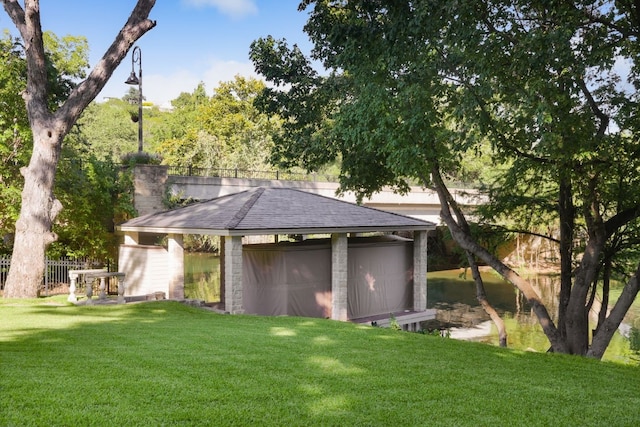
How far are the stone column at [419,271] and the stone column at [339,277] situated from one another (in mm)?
3382

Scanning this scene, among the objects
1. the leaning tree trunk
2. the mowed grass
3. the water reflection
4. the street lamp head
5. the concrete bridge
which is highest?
the street lamp head

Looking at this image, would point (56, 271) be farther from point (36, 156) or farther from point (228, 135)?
point (228, 135)

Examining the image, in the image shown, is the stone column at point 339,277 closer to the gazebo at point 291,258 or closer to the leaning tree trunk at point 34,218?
the gazebo at point 291,258

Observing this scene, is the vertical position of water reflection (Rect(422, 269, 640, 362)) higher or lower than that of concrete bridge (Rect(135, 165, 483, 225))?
lower

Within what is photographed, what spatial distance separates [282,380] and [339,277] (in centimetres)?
1035

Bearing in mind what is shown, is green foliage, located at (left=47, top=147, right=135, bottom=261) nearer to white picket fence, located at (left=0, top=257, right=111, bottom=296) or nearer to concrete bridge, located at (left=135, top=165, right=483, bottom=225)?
white picket fence, located at (left=0, top=257, right=111, bottom=296)

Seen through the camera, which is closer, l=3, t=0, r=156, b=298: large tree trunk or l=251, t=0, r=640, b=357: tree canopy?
l=251, t=0, r=640, b=357: tree canopy

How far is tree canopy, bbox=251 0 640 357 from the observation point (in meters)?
9.37

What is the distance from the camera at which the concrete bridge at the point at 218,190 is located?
837 inches

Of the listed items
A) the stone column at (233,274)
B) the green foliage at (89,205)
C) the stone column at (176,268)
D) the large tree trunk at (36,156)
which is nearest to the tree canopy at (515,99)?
the stone column at (233,274)

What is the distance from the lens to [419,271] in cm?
1891

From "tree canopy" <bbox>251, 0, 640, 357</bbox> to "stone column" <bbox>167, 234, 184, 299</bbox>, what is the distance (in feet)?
19.5

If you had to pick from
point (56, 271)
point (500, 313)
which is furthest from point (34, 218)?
point (500, 313)

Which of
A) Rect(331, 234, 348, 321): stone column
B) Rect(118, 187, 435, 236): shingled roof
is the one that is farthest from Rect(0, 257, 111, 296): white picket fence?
Rect(331, 234, 348, 321): stone column
